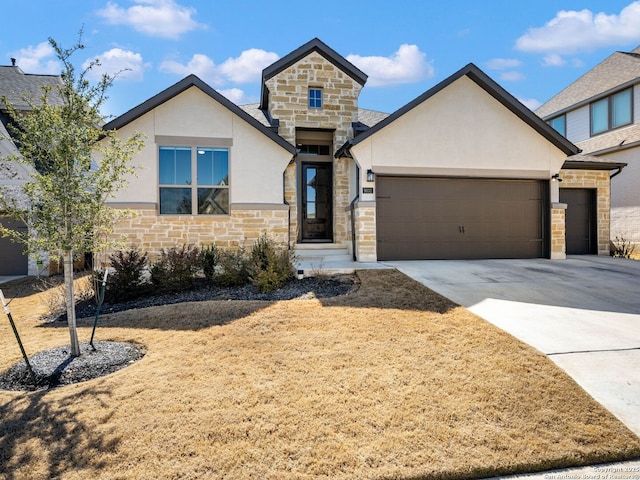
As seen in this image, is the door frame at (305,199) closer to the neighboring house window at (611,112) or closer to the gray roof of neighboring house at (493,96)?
the gray roof of neighboring house at (493,96)

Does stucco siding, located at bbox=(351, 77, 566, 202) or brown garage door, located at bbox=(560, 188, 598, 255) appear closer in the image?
stucco siding, located at bbox=(351, 77, 566, 202)

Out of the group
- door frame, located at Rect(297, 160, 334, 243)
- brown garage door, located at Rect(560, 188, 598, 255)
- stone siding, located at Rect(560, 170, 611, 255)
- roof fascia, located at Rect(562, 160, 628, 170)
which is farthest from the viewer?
brown garage door, located at Rect(560, 188, 598, 255)

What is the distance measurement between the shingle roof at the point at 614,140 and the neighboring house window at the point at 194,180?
16398mm

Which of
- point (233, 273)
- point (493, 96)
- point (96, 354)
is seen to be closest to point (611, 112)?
point (493, 96)

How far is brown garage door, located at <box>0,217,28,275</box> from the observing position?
39.4 feet

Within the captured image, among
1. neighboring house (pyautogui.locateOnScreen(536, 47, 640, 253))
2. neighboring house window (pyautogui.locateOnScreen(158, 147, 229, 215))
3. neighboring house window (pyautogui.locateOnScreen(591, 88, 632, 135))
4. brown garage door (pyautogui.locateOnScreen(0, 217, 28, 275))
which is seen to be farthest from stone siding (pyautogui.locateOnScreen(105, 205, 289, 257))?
neighboring house window (pyautogui.locateOnScreen(591, 88, 632, 135))

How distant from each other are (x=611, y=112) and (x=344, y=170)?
567 inches

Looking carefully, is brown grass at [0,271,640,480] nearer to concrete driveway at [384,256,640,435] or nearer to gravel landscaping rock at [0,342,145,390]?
gravel landscaping rock at [0,342,145,390]

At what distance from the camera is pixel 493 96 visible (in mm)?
11500

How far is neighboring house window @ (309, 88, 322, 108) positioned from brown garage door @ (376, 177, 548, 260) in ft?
12.2

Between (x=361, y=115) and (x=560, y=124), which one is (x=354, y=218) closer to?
(x=361, y=115)

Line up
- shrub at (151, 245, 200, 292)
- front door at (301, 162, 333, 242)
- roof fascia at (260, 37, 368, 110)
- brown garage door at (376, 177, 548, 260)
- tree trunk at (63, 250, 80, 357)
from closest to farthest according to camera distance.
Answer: tree trunk at (63, 250, 80, 357) → shrub at (151, 245, 200, 292) → brown garage door at (376, 177, 548, 260) → roof fascia at (260, 37, 368, 110) → front door at (301, 162, 333, 242)

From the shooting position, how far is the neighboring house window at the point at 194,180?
10.5m

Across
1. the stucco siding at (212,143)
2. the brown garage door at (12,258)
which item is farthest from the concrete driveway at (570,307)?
the brown garage door at (12,258)
